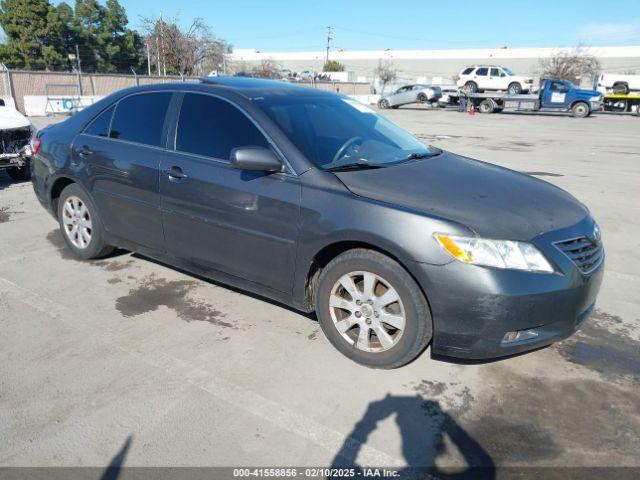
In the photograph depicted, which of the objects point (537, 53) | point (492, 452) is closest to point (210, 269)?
point (492, 452)

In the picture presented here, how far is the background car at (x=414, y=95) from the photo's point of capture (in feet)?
123

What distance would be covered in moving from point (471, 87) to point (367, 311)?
35449 millimetres

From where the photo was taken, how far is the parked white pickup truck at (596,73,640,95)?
35906mm

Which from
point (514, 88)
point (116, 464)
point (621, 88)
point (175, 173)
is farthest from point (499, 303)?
point (621, 88)

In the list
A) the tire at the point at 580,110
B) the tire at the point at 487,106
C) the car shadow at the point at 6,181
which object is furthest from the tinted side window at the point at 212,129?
the tire at the point at 487,106

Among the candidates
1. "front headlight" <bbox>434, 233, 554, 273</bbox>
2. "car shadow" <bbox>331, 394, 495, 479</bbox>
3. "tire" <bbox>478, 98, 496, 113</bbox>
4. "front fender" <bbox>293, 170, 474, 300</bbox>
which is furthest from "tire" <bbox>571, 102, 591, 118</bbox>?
"car shadow" <bbox>331, 394, 495, 479</bbox>

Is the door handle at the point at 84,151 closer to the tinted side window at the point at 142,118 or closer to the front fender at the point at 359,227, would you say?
the tinted side window at the point at 142,118

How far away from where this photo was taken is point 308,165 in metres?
3.37

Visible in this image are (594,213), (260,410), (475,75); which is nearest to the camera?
(260,410)

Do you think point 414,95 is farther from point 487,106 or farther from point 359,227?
point 359,227

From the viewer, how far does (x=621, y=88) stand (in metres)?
36.2

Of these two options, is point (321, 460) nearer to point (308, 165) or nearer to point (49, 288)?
point (308, 165)

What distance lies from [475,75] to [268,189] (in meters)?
35.0

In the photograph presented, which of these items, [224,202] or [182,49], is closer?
[224,202]
